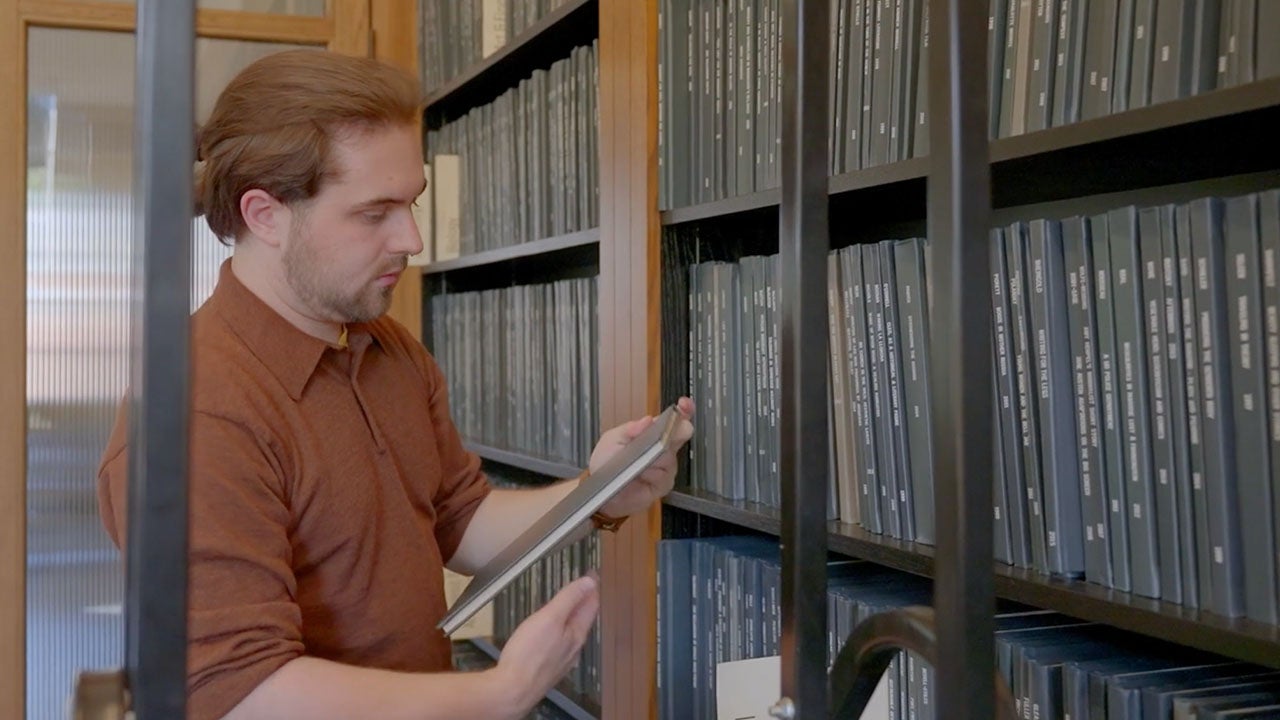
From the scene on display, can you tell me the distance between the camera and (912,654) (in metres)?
0.97

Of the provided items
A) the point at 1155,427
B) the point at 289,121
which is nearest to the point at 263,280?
the point at 289,121

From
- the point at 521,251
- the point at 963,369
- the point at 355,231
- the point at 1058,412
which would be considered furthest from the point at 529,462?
the point at 963,369

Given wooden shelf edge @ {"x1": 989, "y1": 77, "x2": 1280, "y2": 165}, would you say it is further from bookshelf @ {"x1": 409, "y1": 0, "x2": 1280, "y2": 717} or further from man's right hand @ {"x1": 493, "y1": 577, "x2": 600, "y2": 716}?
man's right hand @ {"x1": 493, "y1": 577, "x2": 600, "y2": 716}

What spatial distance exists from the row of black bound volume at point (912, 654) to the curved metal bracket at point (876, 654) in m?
0.05

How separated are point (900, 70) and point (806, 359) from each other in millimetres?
697

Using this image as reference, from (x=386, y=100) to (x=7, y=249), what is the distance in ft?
5.19

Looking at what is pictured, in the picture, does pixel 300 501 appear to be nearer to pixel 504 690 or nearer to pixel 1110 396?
pixel 504 690

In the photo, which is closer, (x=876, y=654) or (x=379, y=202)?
(x=876, y=654)

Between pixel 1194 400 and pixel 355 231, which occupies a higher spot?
pixel 355 231

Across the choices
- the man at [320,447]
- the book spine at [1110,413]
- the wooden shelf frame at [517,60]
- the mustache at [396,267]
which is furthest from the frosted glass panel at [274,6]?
the book spine at [1110,413]

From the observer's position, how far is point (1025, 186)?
3.74 feet

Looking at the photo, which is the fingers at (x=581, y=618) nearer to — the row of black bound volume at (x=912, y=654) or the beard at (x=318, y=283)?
the row of black bound volume at (x=912, y=654)

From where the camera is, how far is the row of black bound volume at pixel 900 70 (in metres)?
0.86

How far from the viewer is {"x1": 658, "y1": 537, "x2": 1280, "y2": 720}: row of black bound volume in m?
0.92
